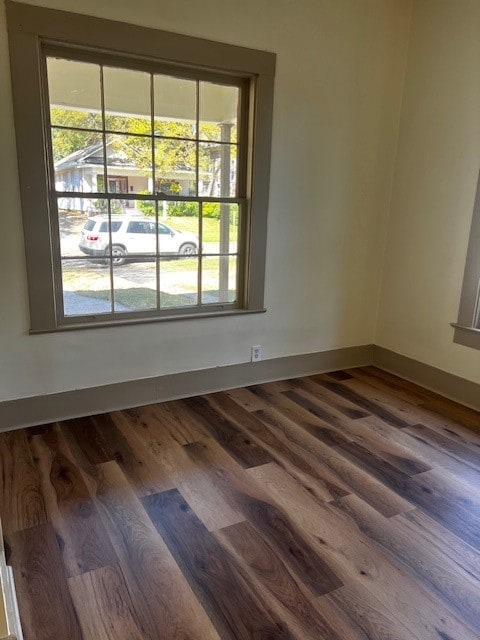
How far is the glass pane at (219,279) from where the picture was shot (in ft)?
10.3

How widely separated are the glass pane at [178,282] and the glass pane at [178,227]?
0.22 feet

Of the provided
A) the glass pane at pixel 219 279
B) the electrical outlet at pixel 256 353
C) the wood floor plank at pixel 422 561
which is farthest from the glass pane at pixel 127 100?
the wood floor plank at pixel 422 561

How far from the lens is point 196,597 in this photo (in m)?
1.57

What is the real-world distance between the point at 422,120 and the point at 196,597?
343cm

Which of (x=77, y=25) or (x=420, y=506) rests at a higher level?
(x=77, y=25)

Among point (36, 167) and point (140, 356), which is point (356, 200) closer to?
point (140, 356)

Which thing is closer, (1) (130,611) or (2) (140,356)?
(1) (130,611)

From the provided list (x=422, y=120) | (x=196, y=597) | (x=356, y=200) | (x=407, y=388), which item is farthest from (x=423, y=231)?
(x=196, y=597)

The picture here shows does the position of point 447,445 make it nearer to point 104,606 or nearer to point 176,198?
point 104,606

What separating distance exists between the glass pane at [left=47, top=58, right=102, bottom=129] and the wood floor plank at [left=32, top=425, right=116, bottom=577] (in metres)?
1.83

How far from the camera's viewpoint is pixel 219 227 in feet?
10.2

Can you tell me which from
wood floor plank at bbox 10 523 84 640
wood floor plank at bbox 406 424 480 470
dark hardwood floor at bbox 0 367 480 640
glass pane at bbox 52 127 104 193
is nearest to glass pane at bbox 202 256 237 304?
dark hardwood floor at bbox 0 367 480 640

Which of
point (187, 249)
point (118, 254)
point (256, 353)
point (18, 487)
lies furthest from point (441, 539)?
point (118, 254)

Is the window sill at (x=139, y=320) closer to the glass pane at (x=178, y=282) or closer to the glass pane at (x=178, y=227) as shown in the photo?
the glass pane at (x=178, y=282)
